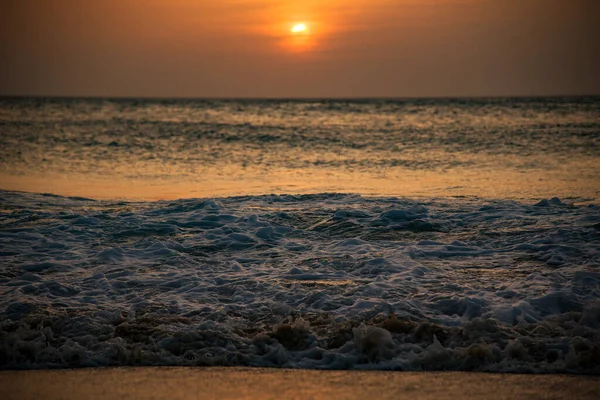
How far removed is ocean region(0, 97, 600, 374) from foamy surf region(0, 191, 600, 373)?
0.03m

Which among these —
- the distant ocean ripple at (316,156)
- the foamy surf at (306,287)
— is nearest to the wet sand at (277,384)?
the foamy surf at (306,287)

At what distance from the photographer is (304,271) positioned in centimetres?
808

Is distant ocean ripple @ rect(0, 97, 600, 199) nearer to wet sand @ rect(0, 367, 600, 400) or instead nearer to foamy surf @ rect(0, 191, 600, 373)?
foamy surf @ rect(0, 191, 600, 373)

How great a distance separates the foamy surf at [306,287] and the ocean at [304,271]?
3 cm

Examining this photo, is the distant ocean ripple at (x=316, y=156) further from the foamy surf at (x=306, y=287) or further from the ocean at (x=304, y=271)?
the foamy surf at (x=306, y=287)

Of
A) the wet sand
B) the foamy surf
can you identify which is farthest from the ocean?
the wet sand

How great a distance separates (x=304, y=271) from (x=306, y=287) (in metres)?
0.70

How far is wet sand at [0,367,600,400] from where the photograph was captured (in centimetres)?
465

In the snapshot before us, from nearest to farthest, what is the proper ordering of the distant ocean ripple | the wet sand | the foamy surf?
the wet sand, the foamy surf, the distant ocean ripple

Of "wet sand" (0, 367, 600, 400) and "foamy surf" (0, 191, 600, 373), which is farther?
"foamy surf" (0, 191, 600, 373)

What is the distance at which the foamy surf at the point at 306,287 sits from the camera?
5.48 m

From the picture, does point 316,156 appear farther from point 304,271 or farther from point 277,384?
point 277,384

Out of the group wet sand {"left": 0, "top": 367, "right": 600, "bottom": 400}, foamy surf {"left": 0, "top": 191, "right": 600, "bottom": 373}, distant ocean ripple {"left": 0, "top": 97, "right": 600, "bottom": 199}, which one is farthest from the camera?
distant ocean ripple {"left": 0, "top": 97, "right": 600, "bottom": 199}

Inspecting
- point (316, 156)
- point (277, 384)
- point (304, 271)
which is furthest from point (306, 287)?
point (316, 156)
